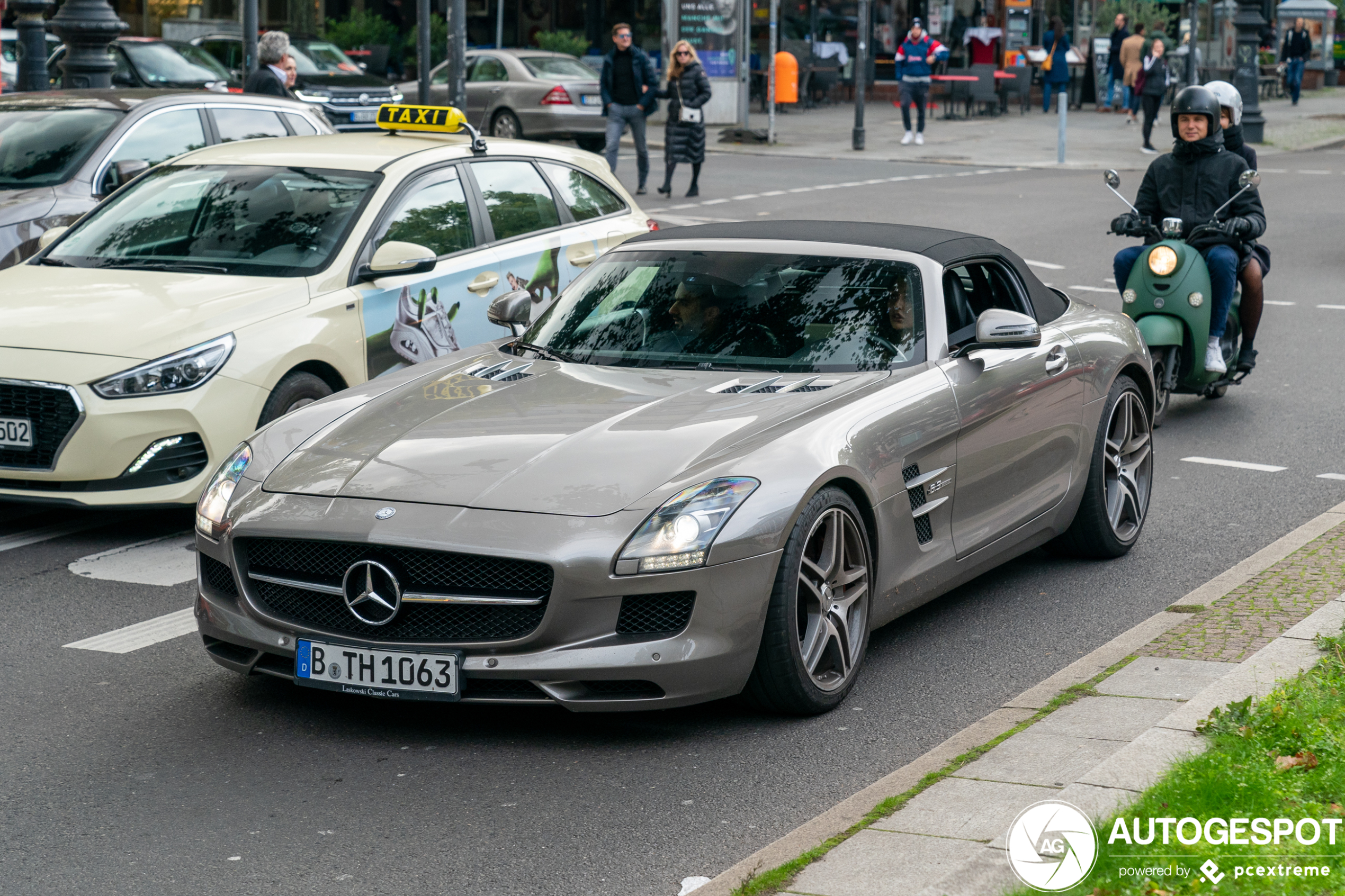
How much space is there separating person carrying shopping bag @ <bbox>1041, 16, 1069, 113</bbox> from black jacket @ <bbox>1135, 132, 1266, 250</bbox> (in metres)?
23.9

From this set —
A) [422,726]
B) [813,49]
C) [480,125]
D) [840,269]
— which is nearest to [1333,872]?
[422,726]

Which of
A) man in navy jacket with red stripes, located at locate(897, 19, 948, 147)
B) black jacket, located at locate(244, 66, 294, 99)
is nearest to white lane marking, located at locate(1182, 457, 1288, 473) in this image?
black jacket, located at locate(244, 66, 294, 99)

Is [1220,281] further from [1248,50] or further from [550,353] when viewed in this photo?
[1248,50]

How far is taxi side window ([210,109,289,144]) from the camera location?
11828 mm

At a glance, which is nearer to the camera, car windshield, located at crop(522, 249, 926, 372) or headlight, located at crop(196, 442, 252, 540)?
headlight, located at crop(196, 442, 252, 540)

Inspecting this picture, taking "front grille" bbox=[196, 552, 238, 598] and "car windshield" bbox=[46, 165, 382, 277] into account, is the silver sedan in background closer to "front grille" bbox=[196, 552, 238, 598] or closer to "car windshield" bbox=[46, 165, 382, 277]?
"car windshield" bbox=[46, 165, 382, 277]

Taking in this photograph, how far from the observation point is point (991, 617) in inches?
251

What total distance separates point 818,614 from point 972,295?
1851mm

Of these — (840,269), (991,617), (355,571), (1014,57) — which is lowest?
(991,617)

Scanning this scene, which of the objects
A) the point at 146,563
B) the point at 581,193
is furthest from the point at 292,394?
the point at 581,193

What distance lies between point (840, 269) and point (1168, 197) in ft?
15.5

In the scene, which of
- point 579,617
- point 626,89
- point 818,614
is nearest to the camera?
point 579,617

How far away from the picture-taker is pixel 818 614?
202 inches

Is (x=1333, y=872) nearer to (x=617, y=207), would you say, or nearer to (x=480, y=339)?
(x=480, y=339)
